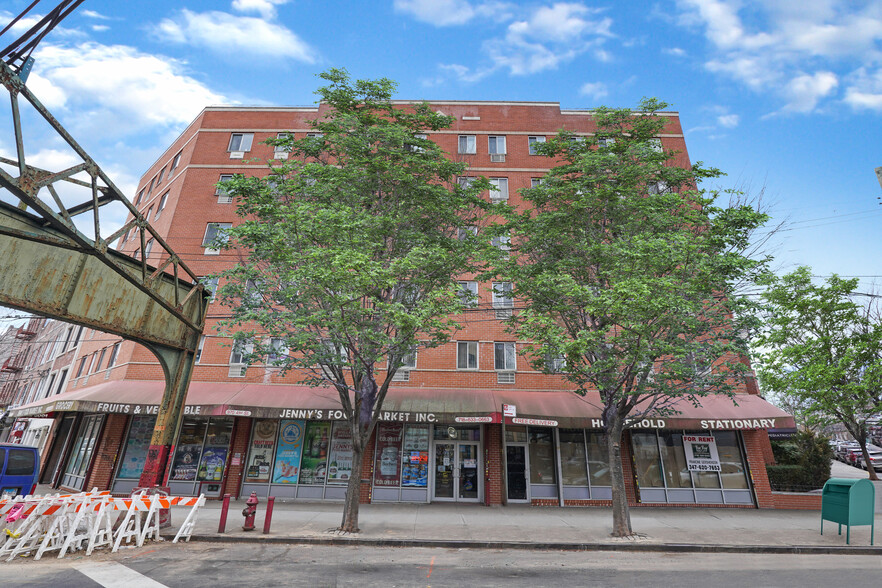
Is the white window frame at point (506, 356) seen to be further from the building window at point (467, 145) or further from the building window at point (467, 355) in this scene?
the building window at point (467, 145)

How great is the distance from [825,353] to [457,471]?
14850 millimetres

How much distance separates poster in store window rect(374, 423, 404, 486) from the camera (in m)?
16.6

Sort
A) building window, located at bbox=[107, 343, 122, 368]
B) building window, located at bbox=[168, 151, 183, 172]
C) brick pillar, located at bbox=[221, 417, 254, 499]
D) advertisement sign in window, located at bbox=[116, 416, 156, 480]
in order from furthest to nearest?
1. building window, located at bbox=[168, 151, 183, 172]
2. building window, located at bbox=[107, 343, 122, 368]
3. advertisement sign in window, located at bbox=[116, 416, 156, 480]
4. brick pillar, located at bbox=[221, 417, 254, 499]

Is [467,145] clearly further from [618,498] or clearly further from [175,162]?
[618,498]

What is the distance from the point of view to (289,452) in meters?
17.0

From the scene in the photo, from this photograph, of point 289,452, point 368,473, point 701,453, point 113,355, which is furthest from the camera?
point 113,355

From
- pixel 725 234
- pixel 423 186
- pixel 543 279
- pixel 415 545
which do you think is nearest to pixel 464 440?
pixel 415 545

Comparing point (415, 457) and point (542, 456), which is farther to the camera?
point (542, 456)

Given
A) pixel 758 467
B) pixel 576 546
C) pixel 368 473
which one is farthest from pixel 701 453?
pixel 368 473

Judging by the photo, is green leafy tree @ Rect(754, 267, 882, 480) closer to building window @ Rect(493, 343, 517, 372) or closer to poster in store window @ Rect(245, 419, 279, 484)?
building window @ Rect(493, 343, 517, 372)

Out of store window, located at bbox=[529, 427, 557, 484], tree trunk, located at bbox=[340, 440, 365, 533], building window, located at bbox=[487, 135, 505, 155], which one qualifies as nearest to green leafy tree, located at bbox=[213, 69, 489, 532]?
tree trunk, located at bbox=[340, 440, 365, 533]

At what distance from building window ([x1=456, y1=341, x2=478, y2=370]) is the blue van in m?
14.2

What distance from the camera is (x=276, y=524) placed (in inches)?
460

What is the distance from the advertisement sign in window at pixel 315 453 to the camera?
55.0ft
